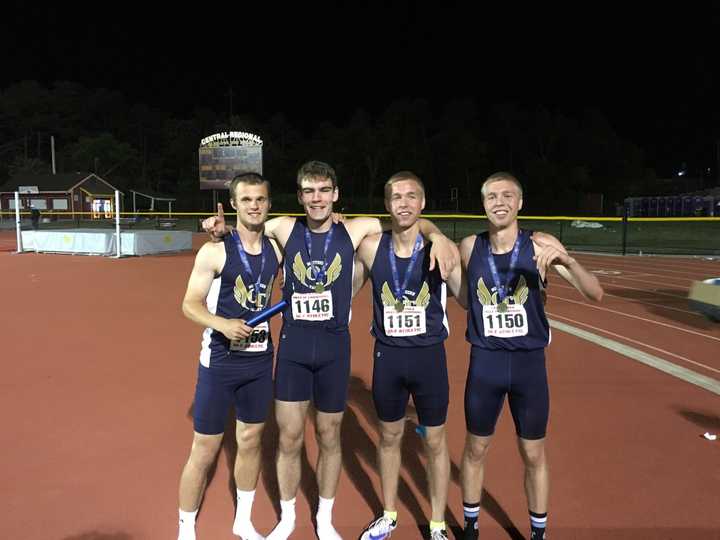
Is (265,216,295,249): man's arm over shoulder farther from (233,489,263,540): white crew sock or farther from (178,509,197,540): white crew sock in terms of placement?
(178,509,197,540): white crew sock

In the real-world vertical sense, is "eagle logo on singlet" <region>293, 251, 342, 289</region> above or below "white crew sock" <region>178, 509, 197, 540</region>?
above

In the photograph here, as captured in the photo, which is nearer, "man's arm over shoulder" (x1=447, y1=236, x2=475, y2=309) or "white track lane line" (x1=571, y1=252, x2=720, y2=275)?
"man's arm over shoulder" (x1=447, y1=236, x2=475, y2=309)

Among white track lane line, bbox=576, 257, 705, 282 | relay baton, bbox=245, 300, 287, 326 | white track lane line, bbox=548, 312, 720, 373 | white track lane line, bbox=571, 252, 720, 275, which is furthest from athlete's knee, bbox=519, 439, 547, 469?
white track lane line, bbox=571, 252, 720, 275

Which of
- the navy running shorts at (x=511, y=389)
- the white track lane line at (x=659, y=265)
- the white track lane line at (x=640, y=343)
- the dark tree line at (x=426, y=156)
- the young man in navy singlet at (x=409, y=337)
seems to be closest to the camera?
the navy running shorts at (x=511, y=389)

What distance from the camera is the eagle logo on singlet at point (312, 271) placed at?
3.28 metres

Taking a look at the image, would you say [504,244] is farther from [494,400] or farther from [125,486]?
[125,486]

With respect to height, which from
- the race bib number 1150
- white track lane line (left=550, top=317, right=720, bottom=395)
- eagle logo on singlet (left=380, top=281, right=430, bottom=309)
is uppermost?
eagle logo on singlet (left=380, top=281, right=430, bottom=309)

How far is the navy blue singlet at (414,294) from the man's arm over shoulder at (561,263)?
565 mm

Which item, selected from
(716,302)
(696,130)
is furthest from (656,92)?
(716,302)

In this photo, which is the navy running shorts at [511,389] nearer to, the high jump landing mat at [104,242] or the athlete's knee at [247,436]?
the athlete's knee at [247,436]

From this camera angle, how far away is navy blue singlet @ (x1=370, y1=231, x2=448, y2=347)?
3.24 meters

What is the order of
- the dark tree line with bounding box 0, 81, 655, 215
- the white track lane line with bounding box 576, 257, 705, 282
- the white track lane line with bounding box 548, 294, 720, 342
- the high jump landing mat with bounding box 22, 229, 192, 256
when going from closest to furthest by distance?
the white track lane line with bounding box 548, 294, 720, 342 < the white track lane line with bounding box 576, 257, 705, 282 < the high jump landing mat with bounding box 22, 229, 192, 256 < the dark tree line with bounding box 0, 81, 655, 215

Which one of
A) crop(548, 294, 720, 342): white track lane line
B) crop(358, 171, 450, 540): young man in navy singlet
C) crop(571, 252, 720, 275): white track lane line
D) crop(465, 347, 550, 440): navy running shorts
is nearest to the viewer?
crop(465, 347, 550, 440): navy running shorts

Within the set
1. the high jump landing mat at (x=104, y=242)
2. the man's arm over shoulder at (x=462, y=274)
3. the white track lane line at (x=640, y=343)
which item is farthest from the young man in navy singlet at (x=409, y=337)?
the high jump landing mat at (x=104, y=242)
